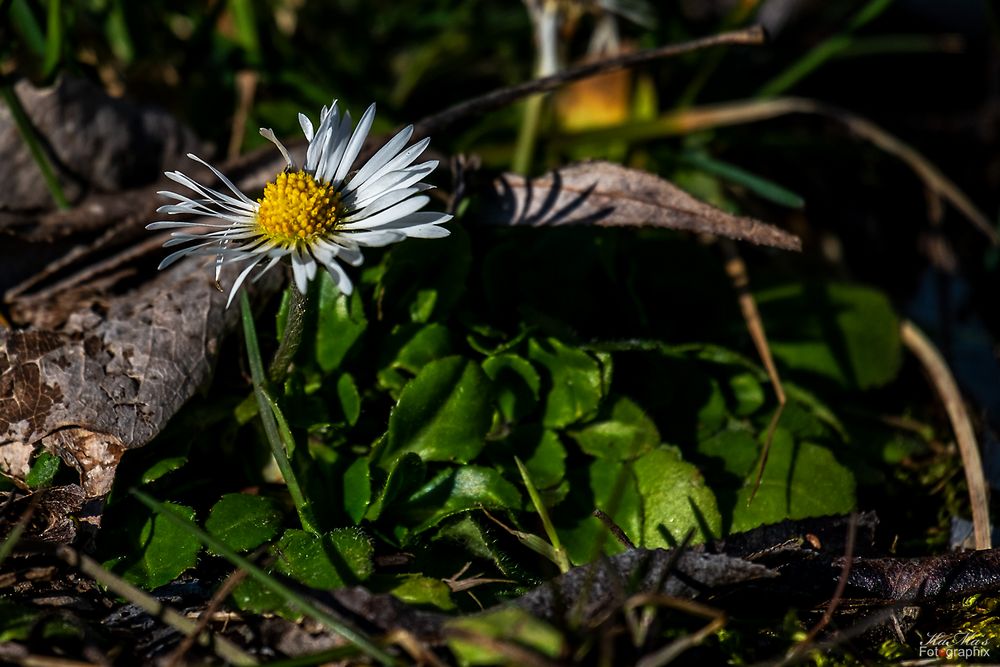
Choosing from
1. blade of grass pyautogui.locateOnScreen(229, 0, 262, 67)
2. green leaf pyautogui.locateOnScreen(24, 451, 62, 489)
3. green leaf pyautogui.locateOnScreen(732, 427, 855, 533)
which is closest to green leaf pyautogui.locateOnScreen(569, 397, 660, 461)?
green leaf pyautogui.locateOnScreen(732, 427, 855, 533)

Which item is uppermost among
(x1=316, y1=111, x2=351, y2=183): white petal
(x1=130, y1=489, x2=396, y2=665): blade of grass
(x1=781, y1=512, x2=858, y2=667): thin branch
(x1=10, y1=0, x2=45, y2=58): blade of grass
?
(x1=10, y1=0, x2=45, y2=58): blade of grass

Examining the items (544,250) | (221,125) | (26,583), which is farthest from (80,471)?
(221,125)

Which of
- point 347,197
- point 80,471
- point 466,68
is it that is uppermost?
point 466,68

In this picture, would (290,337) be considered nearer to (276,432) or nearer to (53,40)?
(276,432)

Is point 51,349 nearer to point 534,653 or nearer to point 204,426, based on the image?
point 204,426

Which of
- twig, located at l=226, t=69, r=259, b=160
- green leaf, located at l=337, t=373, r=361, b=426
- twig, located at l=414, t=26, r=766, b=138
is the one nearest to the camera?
green leaf, located at l=337, t=373, r=361, b=426

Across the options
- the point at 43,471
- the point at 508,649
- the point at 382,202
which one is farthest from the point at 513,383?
the point at 43,471

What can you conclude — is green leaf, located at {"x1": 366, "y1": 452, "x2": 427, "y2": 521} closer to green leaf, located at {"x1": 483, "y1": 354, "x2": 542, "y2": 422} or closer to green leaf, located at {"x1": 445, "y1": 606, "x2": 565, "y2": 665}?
green leaf, located at {"x1": 483, "y1": 354, "x2": 542, "y2": 422}
